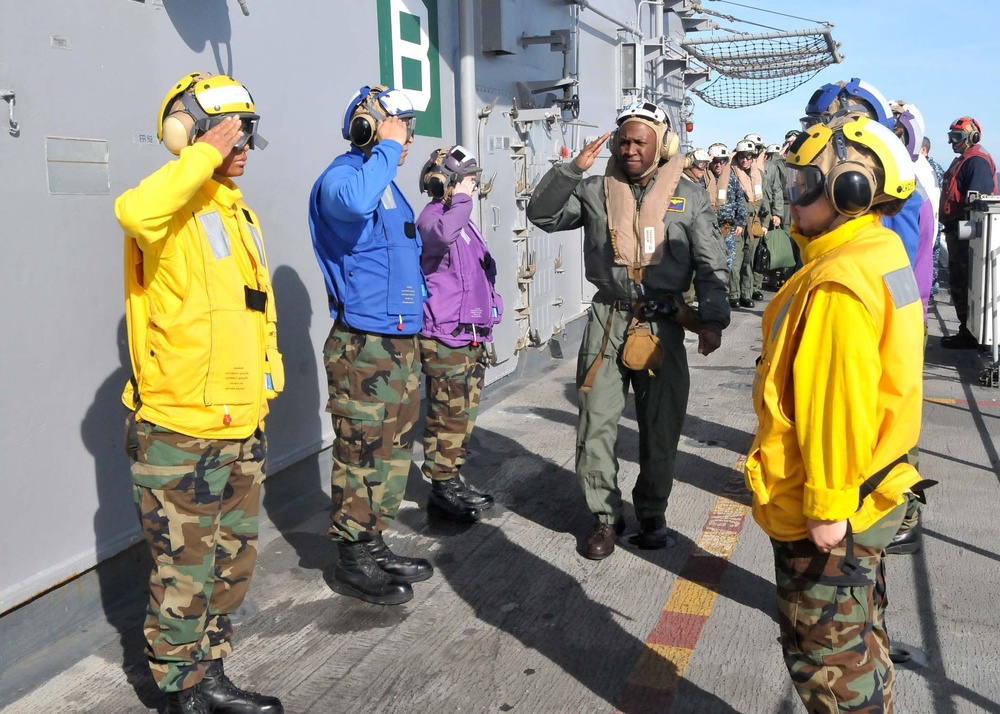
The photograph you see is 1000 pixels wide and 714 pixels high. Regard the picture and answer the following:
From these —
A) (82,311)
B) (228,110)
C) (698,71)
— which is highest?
(698,71)

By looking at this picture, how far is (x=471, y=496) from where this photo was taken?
5148 mm

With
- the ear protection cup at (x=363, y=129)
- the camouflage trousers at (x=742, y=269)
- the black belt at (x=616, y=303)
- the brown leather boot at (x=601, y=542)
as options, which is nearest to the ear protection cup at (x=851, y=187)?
the ear protection cup at (x=363, y=129)

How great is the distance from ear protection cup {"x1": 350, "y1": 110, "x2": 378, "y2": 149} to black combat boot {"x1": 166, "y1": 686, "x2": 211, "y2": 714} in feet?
6.99

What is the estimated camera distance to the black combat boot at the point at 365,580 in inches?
157

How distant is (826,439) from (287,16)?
382 centimetres

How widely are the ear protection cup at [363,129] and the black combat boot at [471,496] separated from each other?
2.06m

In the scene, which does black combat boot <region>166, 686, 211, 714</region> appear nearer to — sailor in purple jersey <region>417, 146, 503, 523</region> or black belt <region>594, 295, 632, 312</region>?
sailor in purple jersey <region>417, 146, 503, 523</region>

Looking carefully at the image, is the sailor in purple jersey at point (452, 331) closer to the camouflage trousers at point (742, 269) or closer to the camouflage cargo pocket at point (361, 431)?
the camouflage cargo pocket at point (361, 431)

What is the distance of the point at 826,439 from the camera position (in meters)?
2.19

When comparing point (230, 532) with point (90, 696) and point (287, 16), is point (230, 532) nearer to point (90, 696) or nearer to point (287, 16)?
point (90, 696)

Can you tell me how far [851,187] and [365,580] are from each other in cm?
266

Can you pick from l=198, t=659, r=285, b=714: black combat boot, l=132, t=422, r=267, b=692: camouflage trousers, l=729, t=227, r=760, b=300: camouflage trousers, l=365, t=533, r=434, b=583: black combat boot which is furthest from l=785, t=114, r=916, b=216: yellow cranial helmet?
l=729, t=227, r=760, b=300: camouflage trousers

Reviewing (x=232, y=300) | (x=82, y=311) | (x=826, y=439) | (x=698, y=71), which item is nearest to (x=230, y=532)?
(x=232, y=300)

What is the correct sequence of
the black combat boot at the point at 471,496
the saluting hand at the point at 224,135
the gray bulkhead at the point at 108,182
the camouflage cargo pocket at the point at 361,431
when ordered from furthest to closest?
the black combat boot at the point at 471,496, the camouflage cargo pocket at the point at 361,431, the gray bulkhead at the point at 108,182, the saluting hand at the point at 224,135
